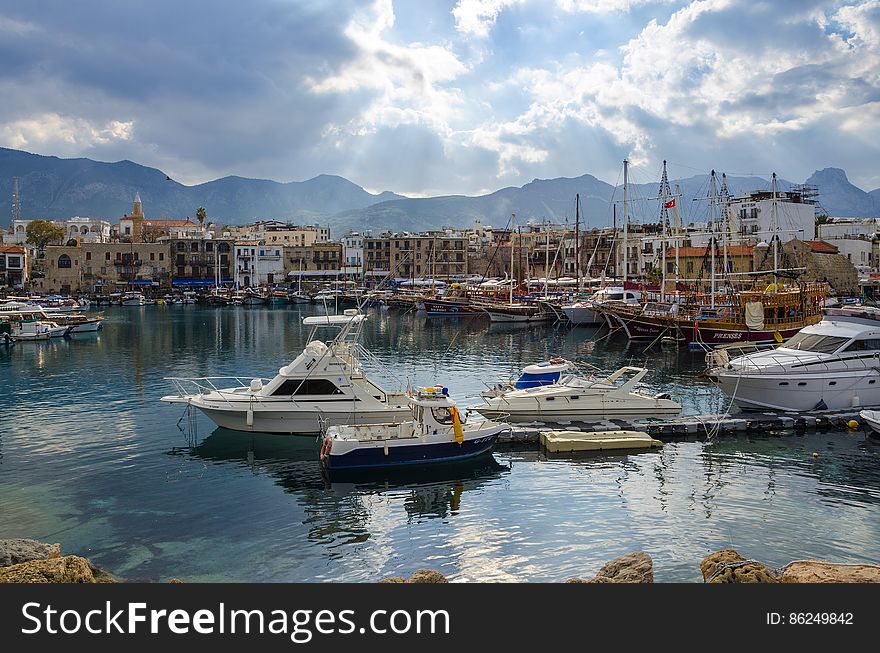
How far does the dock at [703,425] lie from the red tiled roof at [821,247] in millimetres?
79679

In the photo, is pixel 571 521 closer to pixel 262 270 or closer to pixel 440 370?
pixel 440 370

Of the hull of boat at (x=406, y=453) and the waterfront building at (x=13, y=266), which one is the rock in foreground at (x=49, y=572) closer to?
the hull of boat at (x=406, y=453)

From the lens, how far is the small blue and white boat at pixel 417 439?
24.2 meters

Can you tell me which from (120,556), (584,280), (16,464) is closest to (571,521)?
(120,556)

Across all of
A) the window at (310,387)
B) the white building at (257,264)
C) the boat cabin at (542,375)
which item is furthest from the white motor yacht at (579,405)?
the white building at (257,264)

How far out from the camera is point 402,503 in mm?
21969

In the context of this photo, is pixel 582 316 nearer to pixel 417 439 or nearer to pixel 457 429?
pixel 457 429

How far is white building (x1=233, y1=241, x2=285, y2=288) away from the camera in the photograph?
154 meters

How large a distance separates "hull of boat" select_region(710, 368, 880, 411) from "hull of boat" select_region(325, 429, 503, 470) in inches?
517

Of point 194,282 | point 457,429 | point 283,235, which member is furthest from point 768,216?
point 283,235

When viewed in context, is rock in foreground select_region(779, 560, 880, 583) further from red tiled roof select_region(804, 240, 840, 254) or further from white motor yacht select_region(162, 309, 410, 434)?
red tiled roof select_region(804, 240, 840, 254)

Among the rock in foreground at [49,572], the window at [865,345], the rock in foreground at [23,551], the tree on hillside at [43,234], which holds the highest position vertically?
the tree on hillside at [43,234]

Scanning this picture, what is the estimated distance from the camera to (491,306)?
95750 mm

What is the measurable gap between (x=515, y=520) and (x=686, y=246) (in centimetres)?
10229
